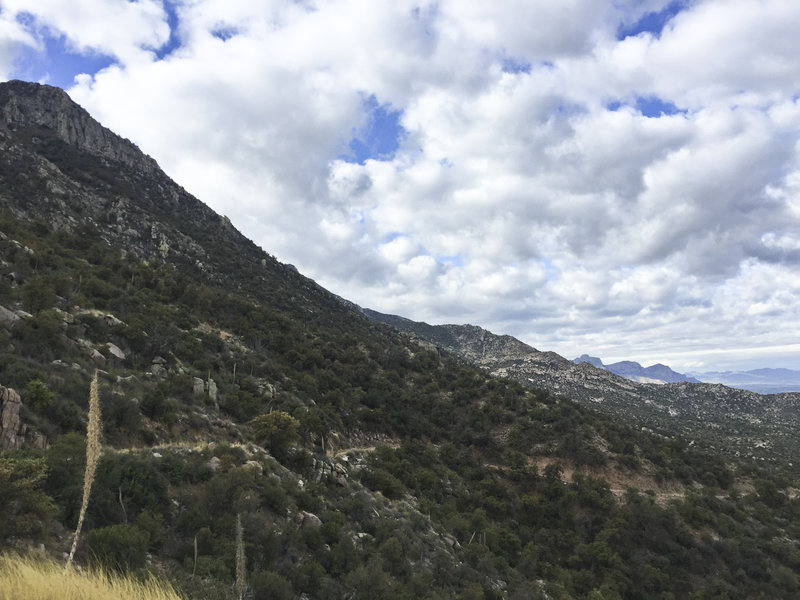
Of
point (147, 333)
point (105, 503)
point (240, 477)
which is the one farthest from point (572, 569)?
point (147, 333)

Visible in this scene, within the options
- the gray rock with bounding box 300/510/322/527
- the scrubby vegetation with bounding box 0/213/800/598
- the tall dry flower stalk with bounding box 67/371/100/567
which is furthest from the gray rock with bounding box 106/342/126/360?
the tall dry flower stalk with bounding box 67/371/100/567

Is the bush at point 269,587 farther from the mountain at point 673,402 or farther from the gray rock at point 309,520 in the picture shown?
the mountain at point 673,402

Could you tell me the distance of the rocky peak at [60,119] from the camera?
8072 cm

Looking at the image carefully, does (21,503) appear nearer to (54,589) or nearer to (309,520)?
(54,589)

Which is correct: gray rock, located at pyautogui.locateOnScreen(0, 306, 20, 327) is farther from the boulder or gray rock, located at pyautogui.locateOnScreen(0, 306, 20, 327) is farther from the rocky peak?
the rocky peak

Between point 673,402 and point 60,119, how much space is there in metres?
178

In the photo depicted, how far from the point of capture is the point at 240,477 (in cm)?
1507

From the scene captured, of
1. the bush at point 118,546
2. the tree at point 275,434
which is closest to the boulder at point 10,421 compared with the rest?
the bush at point 118,546

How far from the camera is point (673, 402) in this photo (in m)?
121

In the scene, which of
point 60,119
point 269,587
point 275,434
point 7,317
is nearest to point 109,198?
point 60,119

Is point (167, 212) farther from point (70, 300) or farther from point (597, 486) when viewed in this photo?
point (597, 486)

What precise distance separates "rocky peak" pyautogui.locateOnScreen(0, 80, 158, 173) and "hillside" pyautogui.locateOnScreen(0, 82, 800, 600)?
14.6 metres

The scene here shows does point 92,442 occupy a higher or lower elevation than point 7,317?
lower

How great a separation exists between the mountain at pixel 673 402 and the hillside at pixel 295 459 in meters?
24.4
